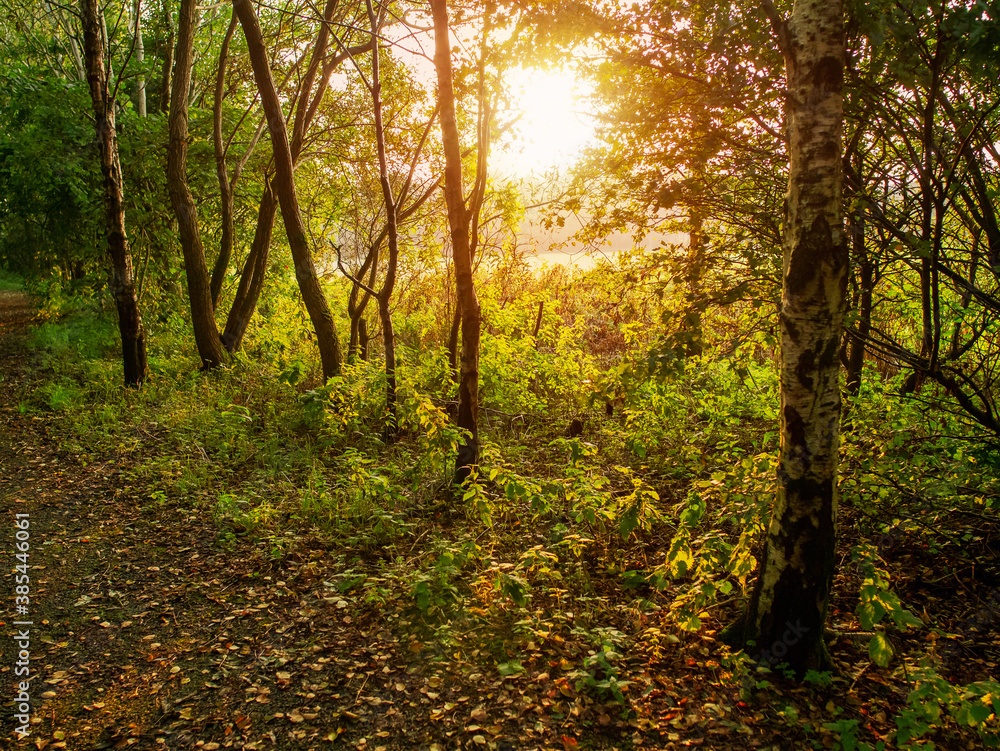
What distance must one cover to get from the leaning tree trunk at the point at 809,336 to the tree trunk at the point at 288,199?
673 cm

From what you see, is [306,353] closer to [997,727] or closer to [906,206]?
[906,206]

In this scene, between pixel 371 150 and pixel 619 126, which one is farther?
pixel 371 150

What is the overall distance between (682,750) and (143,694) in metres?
3.20

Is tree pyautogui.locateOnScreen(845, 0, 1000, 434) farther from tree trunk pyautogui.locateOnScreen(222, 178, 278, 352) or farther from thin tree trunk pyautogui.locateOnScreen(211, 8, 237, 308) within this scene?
thin tree trunk pyautogui.locateOnScreen(211, 8, 237, 308)

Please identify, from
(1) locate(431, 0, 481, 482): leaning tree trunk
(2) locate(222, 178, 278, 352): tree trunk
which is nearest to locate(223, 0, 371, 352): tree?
(2) locate(222, 178, 278, 352): tree trunk

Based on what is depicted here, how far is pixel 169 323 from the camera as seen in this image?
40.9ft

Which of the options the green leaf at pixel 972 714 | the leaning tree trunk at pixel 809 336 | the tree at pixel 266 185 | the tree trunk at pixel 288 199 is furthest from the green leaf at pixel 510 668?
the tree at pixel 266 185

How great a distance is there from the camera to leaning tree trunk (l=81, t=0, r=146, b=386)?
26.4 feet

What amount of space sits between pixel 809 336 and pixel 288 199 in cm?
749

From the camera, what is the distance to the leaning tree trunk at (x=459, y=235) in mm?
5789

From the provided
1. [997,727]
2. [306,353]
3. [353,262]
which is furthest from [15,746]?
[353,262]

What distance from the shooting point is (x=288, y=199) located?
8258mm

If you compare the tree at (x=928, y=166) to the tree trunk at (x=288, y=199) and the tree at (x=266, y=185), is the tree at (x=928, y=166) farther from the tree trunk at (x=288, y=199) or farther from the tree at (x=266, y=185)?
the tree at (x=266, y=185)

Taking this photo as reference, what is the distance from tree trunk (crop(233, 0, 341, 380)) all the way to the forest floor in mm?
4036
